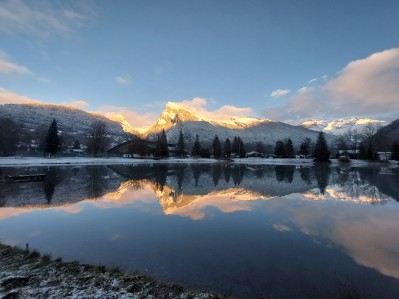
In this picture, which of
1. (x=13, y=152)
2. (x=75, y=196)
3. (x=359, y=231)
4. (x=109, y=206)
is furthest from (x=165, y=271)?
(x=13, y=152)

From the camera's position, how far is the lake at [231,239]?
7348 millimetres

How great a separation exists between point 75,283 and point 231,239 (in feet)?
20.1

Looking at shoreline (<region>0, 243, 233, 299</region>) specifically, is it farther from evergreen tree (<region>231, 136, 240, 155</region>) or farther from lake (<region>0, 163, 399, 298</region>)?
evergreen tree (<region>231, 136, 240, 155</region>)

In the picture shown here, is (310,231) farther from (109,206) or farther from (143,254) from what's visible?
(109,206)

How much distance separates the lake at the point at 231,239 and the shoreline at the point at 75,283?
0.76 m

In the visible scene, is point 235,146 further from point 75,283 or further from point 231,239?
point 75,283

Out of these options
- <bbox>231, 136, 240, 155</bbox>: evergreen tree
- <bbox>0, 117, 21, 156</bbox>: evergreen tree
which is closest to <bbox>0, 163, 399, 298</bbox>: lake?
<bbox>0, 117, 21, 156</bbox>: evergreen tree

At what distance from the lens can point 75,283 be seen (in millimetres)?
6516

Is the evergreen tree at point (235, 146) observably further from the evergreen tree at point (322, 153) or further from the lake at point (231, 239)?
the lake at point (231, 239)

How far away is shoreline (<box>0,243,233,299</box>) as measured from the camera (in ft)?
19.8

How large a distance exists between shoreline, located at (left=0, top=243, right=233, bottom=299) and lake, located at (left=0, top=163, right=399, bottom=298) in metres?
0.76

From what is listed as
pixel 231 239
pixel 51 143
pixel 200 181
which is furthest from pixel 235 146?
pixel 231 239

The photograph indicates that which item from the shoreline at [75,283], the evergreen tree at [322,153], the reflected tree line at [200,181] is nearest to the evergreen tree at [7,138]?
the reflected tree line at [200,181]

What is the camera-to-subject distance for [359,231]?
12.2 meters
